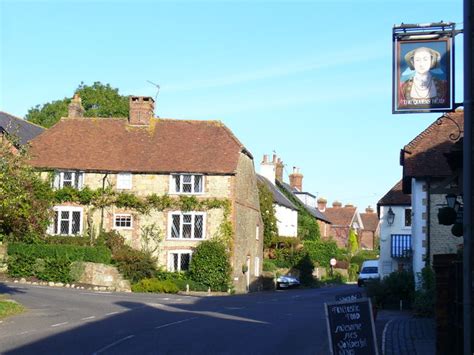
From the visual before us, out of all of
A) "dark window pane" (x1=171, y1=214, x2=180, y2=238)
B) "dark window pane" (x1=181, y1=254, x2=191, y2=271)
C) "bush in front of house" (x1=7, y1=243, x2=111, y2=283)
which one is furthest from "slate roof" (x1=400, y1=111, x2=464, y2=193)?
"bush in front of house" (x1=7, y1=243, x2=111, y2=283)

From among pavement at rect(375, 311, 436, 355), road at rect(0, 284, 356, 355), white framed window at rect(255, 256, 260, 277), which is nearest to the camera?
pavement at rect(375, 311, 436, 355)

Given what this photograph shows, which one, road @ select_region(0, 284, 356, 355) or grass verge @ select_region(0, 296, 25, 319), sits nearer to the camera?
road @ select_region(0, 284, 356, 355)

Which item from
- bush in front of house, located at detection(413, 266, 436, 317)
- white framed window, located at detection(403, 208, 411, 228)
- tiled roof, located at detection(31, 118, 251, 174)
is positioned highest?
tiled roof, located at detection(31, 118, 251, 174)

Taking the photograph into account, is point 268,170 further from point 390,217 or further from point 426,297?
point 426,297

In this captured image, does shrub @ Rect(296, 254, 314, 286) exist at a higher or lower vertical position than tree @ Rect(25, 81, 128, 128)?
lower

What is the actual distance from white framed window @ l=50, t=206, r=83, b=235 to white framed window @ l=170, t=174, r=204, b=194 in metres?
6.03

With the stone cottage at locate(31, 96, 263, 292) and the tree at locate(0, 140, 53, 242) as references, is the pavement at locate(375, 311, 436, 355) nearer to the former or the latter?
the tree at locate(0, 140, 53, 242)

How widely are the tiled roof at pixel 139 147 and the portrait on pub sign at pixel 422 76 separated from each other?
32117mm

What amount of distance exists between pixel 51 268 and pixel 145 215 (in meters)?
6.83

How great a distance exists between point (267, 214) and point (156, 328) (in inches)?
1481

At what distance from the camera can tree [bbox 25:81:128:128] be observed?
7306cm

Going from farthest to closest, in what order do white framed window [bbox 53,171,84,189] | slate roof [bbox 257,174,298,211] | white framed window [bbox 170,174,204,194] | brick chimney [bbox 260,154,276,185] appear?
1. brick chimney [bbox 260,154,276,185]
2. slate roof [bbox 257,174,298,211]
3. white framed window [bbox 53,171,84,189]
4. white framed window [bbox 170,174,204,194]

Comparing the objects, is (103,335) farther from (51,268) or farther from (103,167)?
(103,167)

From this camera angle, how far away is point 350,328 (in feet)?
39.0
